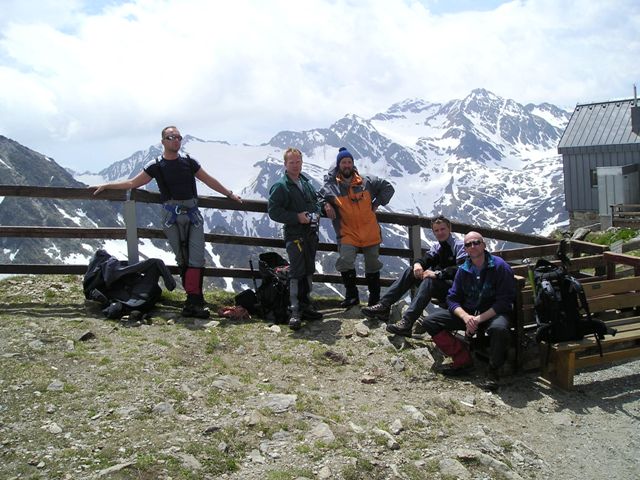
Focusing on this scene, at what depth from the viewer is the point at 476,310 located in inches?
302

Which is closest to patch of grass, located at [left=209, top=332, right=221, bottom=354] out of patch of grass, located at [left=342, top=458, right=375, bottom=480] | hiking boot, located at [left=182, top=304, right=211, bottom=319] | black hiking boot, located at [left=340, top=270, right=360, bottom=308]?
hiking boot, located at [left=182, top=304, right=211, bottom=319]

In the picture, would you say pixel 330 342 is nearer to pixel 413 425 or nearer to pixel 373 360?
pixel 373 360

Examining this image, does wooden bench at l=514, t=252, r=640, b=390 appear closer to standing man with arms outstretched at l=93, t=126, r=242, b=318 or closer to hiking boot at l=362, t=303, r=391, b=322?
hiking boot at l=362, t=303, r=391, b=322

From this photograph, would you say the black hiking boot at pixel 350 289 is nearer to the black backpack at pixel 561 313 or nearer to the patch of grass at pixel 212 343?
the patch of grass at pixel 212 343

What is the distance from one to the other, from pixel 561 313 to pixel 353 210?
3.32m

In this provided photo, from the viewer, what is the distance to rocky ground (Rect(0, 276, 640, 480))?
5.26 meters

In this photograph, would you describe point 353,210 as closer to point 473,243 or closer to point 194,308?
point 473,243

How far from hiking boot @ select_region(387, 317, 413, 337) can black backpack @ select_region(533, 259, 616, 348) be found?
1.68 metres

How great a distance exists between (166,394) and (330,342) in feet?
8.88

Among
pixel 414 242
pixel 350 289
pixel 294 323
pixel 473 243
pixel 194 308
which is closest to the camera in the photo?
pixel 473 243

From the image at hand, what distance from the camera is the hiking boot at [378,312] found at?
8984 mm

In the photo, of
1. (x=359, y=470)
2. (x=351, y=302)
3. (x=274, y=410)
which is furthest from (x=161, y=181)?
(x=359, y=470)

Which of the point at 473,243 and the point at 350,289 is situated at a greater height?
the point at 473,243

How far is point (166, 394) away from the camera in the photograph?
636 centimetres
